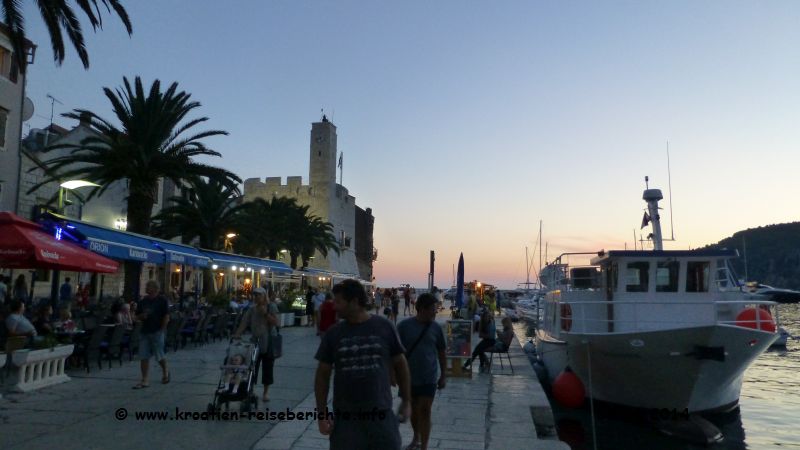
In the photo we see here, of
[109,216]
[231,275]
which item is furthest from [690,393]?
[231,275]

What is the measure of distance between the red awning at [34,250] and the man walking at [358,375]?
799 centimetres

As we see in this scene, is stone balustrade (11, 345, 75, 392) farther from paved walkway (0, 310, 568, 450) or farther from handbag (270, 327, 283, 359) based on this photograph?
handbag (270, 327, 283, 359)

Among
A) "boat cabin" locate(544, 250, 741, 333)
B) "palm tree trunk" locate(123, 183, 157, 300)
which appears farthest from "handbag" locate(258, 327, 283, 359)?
"palm tree trunk" locate(123, 183, 157, 300)

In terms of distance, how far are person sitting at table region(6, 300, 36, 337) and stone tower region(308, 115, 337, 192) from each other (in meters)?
61.3

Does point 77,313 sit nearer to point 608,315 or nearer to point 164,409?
point 164,409

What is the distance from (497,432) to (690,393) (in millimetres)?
6576

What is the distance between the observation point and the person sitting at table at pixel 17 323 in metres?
8.98

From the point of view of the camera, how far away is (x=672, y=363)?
11.8m

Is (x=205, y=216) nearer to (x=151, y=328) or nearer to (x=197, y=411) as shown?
(x=151, y=328)

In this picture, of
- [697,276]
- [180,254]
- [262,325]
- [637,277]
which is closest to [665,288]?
[637,277]

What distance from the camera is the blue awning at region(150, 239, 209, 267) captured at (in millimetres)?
15797

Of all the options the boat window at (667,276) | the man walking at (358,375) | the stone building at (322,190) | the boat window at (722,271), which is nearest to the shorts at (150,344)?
the man walking at (358,375)

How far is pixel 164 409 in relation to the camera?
7883 mm

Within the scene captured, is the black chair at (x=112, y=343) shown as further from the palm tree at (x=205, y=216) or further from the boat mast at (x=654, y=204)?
the palm tree at (x=205, y=216)
